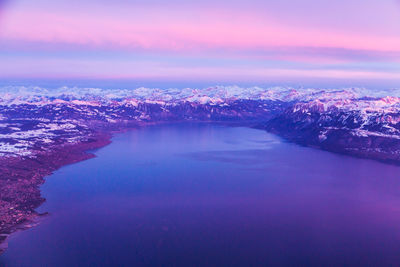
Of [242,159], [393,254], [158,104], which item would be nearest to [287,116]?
[242,159]

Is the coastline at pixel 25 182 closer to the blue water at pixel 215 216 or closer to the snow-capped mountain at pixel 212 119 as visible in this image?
the blue water at pixel 215 216

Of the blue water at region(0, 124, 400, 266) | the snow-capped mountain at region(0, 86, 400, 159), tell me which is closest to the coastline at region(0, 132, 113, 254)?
the blue water at region(0, 124, 400, 266)

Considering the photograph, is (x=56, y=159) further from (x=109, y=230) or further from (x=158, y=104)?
(x=158, y=104)

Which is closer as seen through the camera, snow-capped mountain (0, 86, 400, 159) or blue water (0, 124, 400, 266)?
blue water (0, 124, 400, 266)

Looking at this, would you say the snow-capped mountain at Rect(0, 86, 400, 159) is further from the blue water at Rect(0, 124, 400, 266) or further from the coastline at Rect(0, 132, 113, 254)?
the blue water at Rect(0, 124, 400, 266)

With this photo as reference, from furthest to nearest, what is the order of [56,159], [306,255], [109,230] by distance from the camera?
[56,159] → [109,230] → [306,255]

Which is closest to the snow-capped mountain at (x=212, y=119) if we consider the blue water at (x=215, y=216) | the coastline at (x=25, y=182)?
the coastline at (x=25, y=182)

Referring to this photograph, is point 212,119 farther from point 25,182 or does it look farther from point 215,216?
point 215,216

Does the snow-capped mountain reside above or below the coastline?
above
